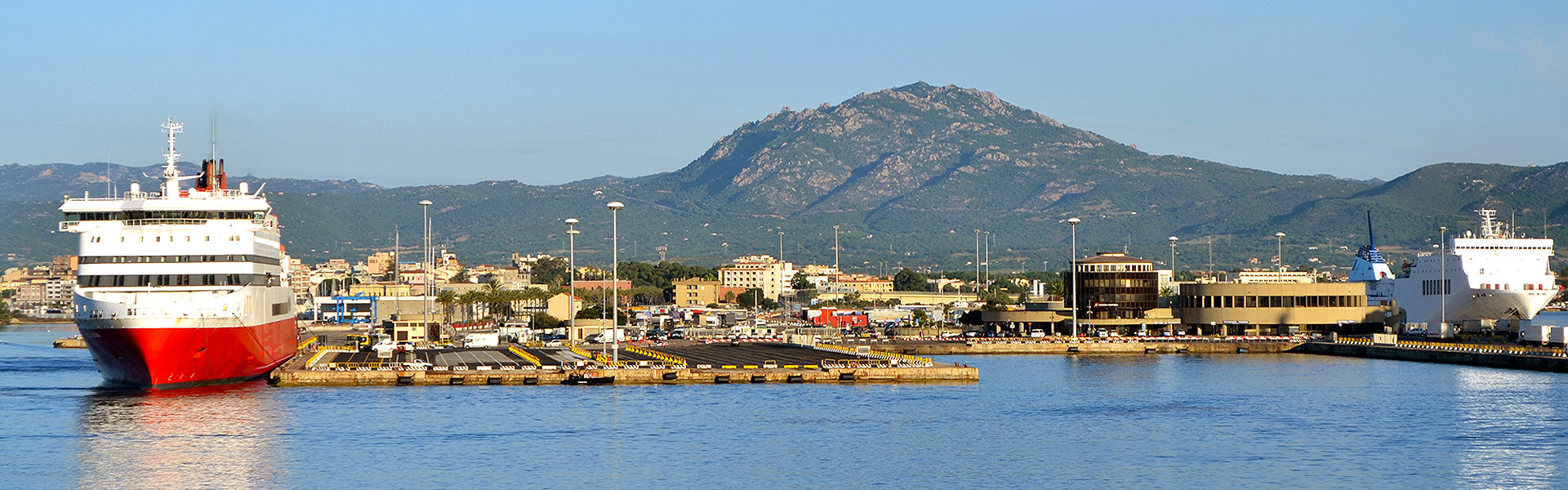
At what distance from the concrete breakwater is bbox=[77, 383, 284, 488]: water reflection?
215ft

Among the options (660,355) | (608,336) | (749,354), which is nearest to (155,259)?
(660,355)

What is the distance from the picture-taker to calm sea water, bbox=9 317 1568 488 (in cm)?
4638

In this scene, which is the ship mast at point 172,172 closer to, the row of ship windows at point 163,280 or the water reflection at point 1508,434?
the row of ship windows at point 163,280

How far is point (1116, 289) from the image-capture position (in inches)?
5128

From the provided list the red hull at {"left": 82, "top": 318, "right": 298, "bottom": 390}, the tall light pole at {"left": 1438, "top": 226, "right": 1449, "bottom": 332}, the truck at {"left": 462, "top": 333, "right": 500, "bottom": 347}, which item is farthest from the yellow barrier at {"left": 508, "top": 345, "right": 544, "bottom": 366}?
the tall light pole at {"left": 1438, "top": 226, "right": 1449, "bottom": 332}

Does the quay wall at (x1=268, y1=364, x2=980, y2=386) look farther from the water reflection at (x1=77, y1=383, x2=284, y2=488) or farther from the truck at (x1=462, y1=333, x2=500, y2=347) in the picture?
the truck at (x1=462, y1=333, x2=500, y2=347)

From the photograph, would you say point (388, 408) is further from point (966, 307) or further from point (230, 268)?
point (966, 307)

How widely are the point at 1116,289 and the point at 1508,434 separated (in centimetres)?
7410

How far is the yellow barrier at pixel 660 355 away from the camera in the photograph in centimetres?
8456

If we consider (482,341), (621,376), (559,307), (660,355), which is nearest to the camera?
(621,376)

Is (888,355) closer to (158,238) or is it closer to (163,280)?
(163,280)

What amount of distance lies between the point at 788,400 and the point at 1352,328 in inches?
3036

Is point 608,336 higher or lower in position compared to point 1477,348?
higher

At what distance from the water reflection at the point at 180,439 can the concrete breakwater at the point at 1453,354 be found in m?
65.6
